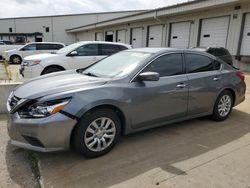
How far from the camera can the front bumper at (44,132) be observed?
9.34ft

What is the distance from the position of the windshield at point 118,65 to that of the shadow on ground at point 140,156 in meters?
1.14

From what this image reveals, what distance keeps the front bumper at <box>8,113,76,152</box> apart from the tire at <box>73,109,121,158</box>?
0.45ft

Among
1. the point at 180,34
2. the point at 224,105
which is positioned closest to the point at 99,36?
the point at 180,34

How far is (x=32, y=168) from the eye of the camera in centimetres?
302

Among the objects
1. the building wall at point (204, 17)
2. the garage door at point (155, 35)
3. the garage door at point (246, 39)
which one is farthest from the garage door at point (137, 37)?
the garage door at point (246, 39)

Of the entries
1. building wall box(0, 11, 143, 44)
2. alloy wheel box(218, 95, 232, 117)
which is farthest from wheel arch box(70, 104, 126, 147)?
building wall box(0, 11, 143, 44)

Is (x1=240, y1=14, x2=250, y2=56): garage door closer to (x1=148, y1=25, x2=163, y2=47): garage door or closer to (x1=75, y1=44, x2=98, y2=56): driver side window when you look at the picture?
(x1=148, y1=25, x2=163, y2=47): garage door

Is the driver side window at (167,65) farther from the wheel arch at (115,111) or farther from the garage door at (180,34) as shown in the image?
the garage door at (180,34)

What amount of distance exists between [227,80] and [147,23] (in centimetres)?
1660

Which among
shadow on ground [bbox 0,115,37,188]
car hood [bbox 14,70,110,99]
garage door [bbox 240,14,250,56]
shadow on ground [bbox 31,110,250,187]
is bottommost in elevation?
shadow on ground [bbox 0,115,37,188]

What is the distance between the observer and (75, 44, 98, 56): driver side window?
850 cm

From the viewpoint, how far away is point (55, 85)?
3289mm

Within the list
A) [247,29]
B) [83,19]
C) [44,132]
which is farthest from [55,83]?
[83,19]

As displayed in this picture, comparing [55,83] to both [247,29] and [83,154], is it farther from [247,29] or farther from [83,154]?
[247,29]
